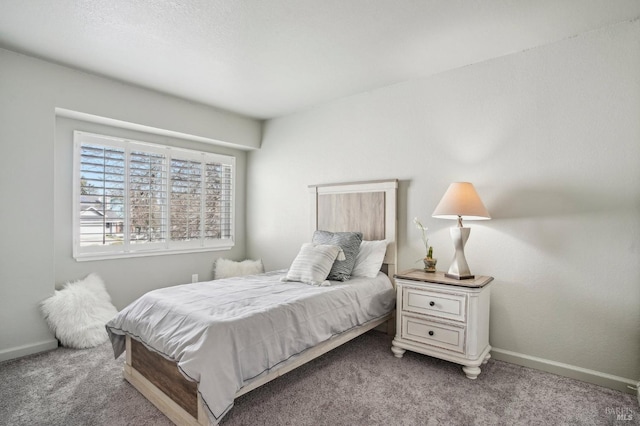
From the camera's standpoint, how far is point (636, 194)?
7.70ft

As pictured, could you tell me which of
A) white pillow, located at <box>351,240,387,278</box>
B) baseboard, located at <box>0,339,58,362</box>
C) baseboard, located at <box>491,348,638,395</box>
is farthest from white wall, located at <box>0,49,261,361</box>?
baseboard, located at <box>491,348,638,395</box>

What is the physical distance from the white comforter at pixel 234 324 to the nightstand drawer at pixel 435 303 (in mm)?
338

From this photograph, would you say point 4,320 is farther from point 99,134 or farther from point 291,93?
point 291,93

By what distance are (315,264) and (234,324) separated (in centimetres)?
118

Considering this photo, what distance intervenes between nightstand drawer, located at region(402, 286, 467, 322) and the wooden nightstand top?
0.09 metres

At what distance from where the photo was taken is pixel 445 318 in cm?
263

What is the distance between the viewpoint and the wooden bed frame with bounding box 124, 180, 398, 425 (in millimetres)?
1943

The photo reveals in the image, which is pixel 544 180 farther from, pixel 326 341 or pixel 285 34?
pixel 285 34

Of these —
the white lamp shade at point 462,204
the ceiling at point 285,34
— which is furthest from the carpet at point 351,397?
the ceiling at point 285,34

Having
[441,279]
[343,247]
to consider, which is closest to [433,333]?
[441,279]

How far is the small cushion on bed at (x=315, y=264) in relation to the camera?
298 centimetres

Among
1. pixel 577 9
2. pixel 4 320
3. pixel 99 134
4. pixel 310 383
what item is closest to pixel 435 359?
pixel 310 383

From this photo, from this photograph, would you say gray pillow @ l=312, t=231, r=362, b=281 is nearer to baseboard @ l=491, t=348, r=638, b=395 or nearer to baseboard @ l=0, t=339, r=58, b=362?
baseboard @ l=491, t=348, r=638, b=395

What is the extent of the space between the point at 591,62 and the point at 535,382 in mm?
2343
